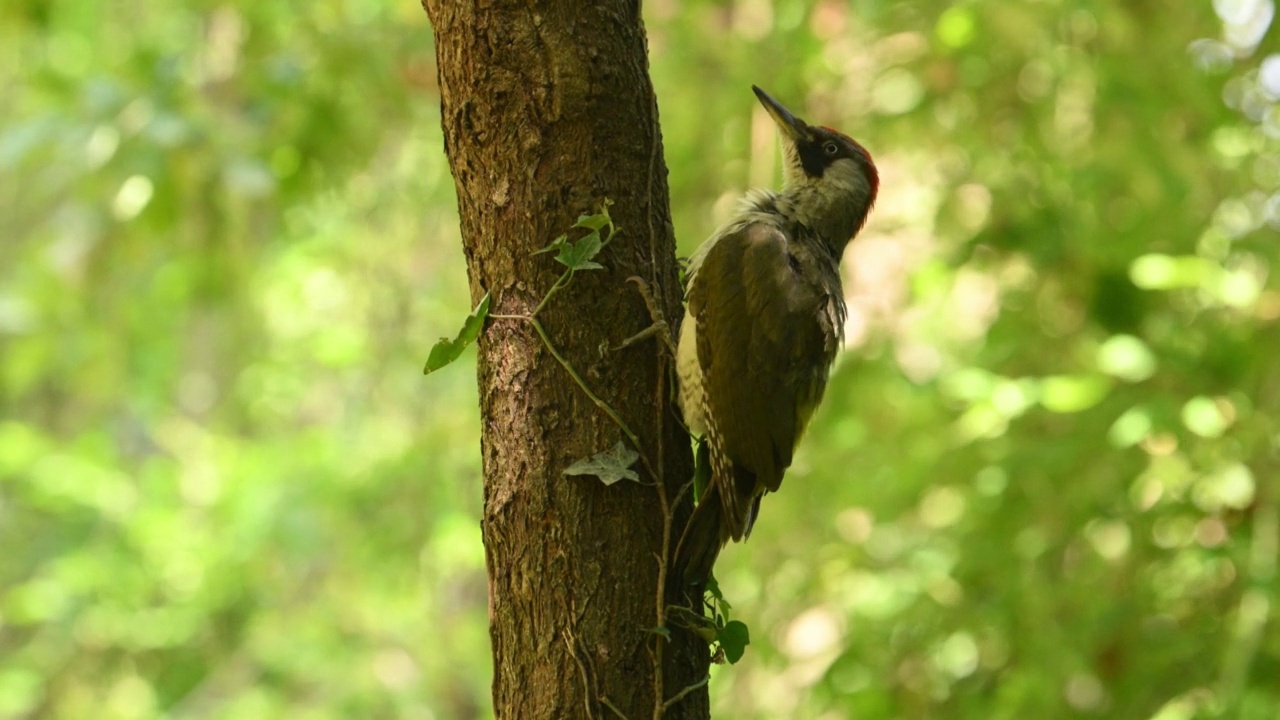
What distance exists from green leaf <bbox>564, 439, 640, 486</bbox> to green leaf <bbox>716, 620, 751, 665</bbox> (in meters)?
0.29

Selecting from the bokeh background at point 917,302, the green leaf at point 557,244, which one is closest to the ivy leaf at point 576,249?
the green leaf at point 557,244

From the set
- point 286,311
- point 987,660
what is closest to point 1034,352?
point 987,660

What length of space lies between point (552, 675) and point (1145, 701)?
7.23 feet

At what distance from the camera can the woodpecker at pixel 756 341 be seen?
220 centimetres

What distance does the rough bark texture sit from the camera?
5.60ft

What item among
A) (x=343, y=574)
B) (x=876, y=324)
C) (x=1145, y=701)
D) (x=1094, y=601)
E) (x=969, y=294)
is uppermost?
(x=969, y=294)

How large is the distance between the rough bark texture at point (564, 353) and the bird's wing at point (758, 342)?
406 mm

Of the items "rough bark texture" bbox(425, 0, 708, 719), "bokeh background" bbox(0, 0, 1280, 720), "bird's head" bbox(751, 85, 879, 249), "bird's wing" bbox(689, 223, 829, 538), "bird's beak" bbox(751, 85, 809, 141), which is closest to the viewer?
"rough bark texture" bbox(425, 0, 708, 719)

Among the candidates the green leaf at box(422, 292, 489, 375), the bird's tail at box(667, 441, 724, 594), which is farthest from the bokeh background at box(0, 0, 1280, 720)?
the green leaf at box(422, 292, 489, 375)

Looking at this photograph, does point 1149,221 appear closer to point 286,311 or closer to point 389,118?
point 389,118

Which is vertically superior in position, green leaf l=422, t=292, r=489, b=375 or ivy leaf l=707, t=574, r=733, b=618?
green leaf l=422, t=292, r=489, b=375

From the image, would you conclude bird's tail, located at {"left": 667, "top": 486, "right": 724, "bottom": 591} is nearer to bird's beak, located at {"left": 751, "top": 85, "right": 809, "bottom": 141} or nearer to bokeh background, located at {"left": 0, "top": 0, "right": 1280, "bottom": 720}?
bird's beak, located at {"left": 751, "top": 85, "right": 809, "bottom": 141}

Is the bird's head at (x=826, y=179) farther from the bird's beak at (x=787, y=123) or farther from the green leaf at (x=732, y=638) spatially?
the green leaf at (x=732, y=638)

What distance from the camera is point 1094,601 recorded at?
10.9 ft
